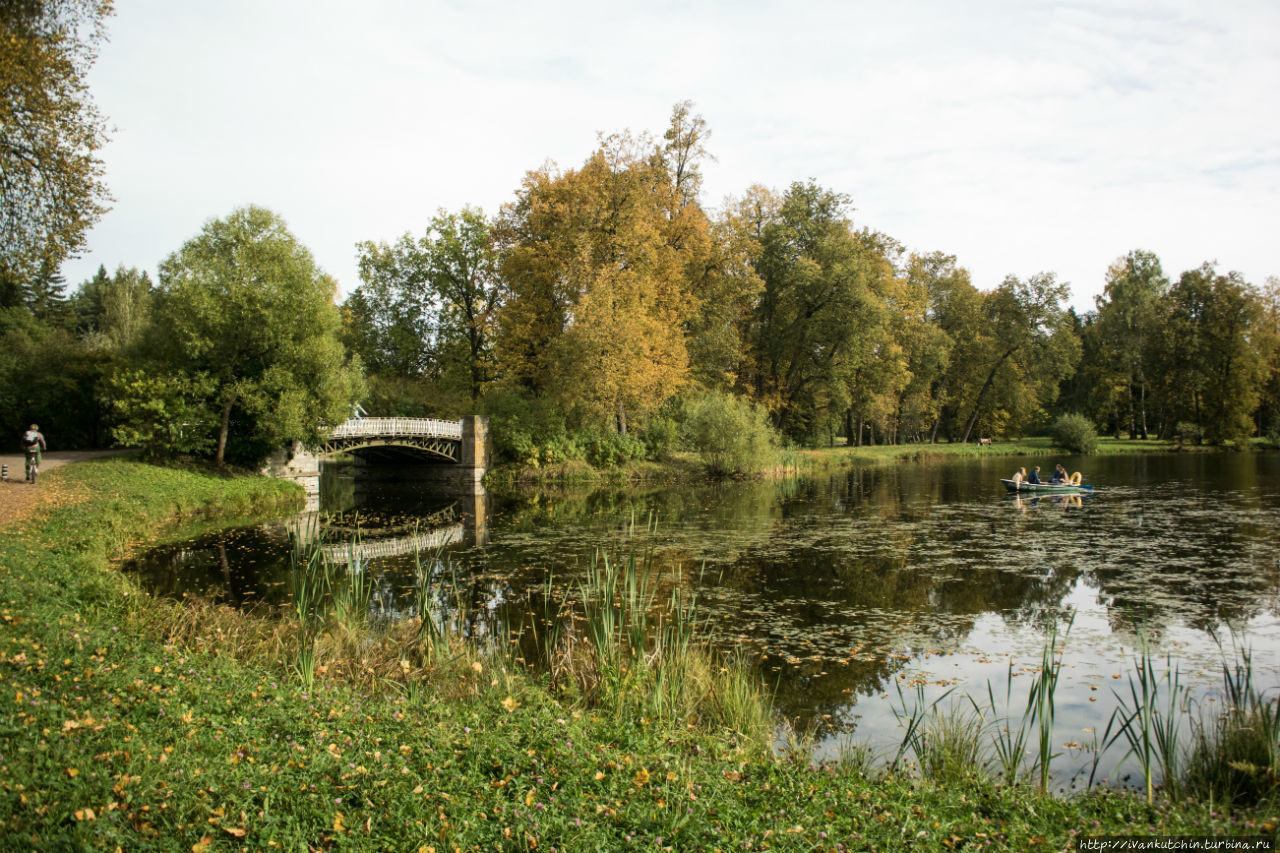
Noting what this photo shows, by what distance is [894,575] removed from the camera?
1270cm

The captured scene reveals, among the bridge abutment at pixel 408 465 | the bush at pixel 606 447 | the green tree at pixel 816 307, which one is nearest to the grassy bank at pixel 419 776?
the bridge abutment at pixel 408 465

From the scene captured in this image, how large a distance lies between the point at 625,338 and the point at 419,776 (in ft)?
86.9

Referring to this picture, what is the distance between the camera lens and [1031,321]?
52.1 meters

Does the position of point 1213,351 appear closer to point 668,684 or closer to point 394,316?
point 394,316

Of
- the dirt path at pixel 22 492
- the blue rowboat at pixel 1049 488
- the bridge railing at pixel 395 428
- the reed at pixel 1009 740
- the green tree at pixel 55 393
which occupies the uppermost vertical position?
the green tree at pixel 55 393

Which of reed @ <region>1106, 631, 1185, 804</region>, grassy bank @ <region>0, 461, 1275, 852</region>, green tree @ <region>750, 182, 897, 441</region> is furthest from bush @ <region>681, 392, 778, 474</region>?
grassy bank @ <region>0, 461, 1275, 852</region>

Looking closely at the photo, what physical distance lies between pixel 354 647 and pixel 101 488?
48.8 feet

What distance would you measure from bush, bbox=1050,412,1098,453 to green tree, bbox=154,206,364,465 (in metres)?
44.0

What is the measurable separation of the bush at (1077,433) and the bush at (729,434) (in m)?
26.2

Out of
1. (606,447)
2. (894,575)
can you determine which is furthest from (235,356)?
(894,575)

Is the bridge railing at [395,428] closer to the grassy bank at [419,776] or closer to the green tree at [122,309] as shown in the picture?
the green tree at [122,309]

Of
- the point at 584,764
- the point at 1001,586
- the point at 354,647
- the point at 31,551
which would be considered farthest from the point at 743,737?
the point at 31,551

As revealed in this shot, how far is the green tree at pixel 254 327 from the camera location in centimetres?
2450

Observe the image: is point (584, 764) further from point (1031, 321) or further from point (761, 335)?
point (1031, 321)
